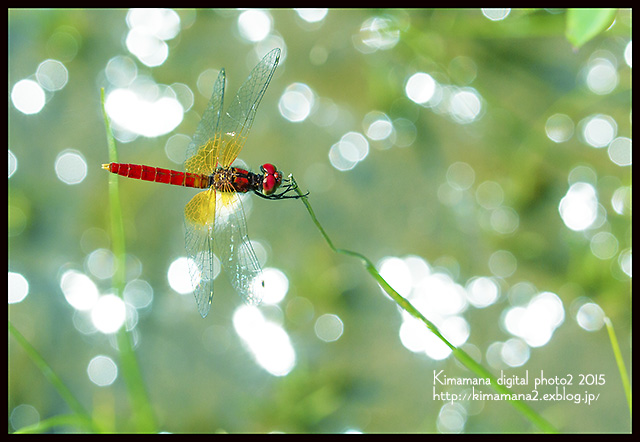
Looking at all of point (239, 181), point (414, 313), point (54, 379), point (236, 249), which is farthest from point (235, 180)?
point (54, 379)

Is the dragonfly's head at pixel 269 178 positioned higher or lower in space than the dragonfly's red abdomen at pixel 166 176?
lower

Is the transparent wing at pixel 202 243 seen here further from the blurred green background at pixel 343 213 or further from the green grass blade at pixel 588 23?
the green grass blade at pixel 588 23

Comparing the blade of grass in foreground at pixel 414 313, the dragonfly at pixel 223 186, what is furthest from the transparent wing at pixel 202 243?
the blade of grass in foreground at pixel 414 313

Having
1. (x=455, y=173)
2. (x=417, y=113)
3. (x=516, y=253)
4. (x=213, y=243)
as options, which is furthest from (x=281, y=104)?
(x=516, y=253)

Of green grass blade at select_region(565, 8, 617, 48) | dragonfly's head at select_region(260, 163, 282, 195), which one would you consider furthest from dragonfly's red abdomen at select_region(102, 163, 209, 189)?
green grass blade at select_region(565, 8, 617, 48)

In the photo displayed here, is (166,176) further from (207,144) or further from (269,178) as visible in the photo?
(269,178)

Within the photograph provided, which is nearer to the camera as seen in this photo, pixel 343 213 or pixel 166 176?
pixel 166 176
